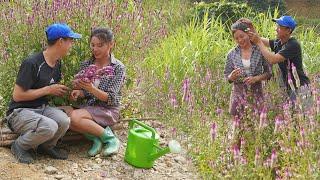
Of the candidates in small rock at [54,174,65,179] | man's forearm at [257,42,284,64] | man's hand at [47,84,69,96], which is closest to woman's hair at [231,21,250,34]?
man's forearm at [257,42,284,64]

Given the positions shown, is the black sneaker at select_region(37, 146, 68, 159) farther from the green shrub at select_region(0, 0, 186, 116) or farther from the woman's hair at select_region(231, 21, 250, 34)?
the woman's hair at select_region(231, 21, 250, 34)

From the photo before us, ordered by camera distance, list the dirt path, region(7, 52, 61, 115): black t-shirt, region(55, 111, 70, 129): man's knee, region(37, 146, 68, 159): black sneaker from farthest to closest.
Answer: region(37, 146, 68, 159): black sneaker → region(55, 111, 70, 129): man's knee → region(7, 52, 61, 115): black t-shirt → the dirt path

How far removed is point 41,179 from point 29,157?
36cm

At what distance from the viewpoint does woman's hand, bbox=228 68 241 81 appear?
174 inches

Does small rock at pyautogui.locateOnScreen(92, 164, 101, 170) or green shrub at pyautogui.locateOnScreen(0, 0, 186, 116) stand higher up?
green shrub at pyautogui.locateOnScreen(0, 0, 186, 116)

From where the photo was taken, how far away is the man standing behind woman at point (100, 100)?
4254mm

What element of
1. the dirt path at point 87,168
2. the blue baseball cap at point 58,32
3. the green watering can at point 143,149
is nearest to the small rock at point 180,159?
the dirt path at point 87,168

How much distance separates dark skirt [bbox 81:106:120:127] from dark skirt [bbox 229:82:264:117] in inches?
42.2

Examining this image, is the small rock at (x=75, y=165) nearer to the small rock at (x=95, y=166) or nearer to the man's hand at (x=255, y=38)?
the small rock at (x=95, y=166)

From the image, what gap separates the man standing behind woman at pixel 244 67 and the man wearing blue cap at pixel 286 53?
9 cm

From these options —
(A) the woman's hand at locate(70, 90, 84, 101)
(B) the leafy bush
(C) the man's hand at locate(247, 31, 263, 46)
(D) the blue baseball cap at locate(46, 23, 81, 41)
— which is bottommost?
(B) the leafy bush

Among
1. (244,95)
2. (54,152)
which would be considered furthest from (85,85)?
(244,95)

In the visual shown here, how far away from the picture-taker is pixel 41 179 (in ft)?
12.3

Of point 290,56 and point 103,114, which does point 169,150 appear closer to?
point 103,114
